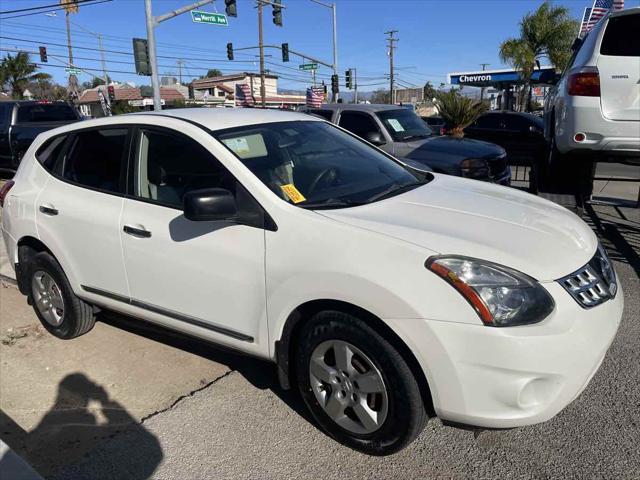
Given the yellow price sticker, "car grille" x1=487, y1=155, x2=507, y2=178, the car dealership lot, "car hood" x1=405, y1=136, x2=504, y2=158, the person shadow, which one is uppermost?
the yellow price sticker

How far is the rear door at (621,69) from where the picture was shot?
4574mm

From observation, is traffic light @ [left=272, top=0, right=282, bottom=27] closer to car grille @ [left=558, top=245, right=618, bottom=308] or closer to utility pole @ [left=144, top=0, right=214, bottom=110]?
utility pole @ [left=144, top=0, right=214, bottom=110]

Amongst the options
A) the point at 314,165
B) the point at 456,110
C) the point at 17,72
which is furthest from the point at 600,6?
the point at 17,72

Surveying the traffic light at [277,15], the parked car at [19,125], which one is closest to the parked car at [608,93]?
the parked car at [19,125]

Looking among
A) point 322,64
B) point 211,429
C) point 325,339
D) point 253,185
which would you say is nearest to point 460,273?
point 325,339

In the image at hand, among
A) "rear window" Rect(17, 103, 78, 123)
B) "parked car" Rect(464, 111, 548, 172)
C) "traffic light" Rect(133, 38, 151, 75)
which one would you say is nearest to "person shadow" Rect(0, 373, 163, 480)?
"rear window" Rect(17, 103, 78, 123)

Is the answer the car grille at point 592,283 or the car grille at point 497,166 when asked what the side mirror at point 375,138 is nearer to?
the car grille at point 497,166

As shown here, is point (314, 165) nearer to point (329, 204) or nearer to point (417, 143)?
point (329, 204)

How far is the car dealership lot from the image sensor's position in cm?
265

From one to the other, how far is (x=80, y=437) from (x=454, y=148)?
20.6 ft

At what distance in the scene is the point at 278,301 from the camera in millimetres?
2719

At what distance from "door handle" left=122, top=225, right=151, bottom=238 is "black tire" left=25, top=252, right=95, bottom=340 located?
977mm

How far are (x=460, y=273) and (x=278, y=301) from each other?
94 cm

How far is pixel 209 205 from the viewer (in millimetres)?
2691
